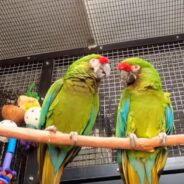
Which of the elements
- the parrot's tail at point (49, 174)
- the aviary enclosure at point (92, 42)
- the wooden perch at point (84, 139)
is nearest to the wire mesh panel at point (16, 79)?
the aviary enclosure at point (92, 42)

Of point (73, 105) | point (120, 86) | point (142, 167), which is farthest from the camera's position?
point (120, 86)

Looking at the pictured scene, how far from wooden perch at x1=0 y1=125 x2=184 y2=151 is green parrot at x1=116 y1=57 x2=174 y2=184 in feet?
0.14

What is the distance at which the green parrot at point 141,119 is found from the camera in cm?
135

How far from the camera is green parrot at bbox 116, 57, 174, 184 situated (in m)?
1.35

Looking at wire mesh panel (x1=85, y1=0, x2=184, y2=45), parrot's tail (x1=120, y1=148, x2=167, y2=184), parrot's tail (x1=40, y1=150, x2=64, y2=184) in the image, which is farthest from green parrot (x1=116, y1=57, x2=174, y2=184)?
wire mesh panel (x1=85, y1=0, x2=184, y2=45)

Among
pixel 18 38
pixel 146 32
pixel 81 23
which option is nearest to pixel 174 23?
pixel 146 32

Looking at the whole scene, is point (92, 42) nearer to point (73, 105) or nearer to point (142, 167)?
point (73, 105)

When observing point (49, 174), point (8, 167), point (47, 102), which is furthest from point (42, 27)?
point (49, 174)

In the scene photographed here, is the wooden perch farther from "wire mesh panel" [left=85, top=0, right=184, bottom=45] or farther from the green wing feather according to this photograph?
"wire mesh panel" [left=85, top=0, right=184, bottom=45]

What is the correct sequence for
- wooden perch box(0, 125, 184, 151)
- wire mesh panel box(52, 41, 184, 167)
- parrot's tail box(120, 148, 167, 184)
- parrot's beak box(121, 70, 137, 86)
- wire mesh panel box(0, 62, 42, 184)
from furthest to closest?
wire mesh panel box(0, 62, 42, 184)
wire mesh panel box(52, 41, 184, 167)
parrot's beak box(121, 70, 137, 86)
parrot's tail box(120, 148, 167, 184)
wooden perch box(0, 125, 184, 151)

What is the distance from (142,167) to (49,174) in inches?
14.0

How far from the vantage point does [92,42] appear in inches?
81.4

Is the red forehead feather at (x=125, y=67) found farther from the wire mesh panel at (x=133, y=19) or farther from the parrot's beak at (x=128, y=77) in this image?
the wire mesh panel at (x=133, y=19)

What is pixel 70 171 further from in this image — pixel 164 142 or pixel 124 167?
pixel 164 142
